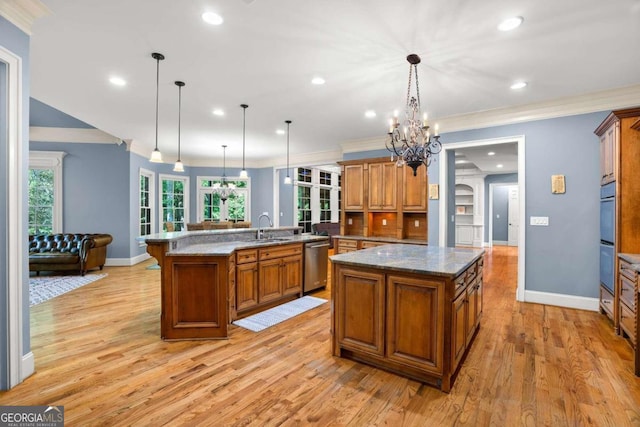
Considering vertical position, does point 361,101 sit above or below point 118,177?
above

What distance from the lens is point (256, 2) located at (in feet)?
7.33

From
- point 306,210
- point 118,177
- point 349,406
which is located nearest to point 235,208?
point 306,210

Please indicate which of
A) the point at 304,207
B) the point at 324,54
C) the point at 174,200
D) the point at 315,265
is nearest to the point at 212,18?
the point at 324,54

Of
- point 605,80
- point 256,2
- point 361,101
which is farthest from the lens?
point 361,101

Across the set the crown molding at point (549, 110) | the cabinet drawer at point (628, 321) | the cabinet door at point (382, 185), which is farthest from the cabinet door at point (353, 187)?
the cabinet drawer at point (628, 321)

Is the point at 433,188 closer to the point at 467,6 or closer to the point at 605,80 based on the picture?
the point at 605,80

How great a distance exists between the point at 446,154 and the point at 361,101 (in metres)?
1.84

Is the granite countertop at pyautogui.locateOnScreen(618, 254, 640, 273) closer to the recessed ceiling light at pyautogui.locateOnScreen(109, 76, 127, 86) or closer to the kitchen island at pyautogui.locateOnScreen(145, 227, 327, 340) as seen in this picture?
the kitchen island at pyautogui.locateOnScreen(145, 227, 327, 340)

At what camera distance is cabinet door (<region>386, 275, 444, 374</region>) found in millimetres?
2180

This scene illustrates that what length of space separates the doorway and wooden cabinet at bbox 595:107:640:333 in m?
0.98

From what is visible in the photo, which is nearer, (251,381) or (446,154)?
(251,381)

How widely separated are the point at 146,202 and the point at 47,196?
190 centimetres

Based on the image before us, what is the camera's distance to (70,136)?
6656 millimetres

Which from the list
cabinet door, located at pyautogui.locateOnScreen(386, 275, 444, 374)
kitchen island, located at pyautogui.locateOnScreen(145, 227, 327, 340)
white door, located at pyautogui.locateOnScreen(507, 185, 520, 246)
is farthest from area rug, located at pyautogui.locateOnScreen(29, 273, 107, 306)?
white door, located at pyautogui.locateOnScreen(507, 185, 520, 246)
